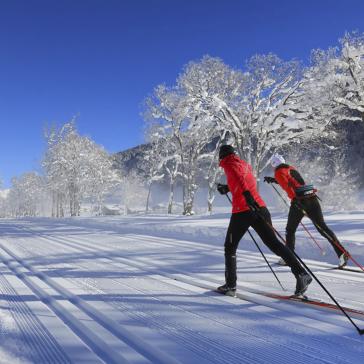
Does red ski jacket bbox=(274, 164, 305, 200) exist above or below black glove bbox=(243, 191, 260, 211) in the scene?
above

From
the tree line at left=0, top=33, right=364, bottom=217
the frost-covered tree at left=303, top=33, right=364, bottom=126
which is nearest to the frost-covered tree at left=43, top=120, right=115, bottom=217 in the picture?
the tree line at left=0, top=33, right=364, bottom=217

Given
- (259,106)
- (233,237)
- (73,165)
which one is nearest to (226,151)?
(233,237)

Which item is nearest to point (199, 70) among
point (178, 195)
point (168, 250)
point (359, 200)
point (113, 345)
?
point (168, 250)

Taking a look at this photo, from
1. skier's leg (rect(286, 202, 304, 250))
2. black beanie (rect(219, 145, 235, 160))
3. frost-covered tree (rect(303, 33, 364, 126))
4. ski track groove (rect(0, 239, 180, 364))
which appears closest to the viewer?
ski track groove (rect(0, 239, 180, 364))

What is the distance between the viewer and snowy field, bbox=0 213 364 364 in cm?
294

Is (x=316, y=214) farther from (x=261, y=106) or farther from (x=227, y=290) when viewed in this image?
(x=261, y=106)

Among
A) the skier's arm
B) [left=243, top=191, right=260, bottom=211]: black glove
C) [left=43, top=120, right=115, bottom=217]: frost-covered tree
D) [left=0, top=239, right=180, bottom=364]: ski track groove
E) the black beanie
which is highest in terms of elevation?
[left=43, top=120, right=115, bottom=217]: frost-covered tree

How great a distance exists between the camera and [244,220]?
15.1 feet

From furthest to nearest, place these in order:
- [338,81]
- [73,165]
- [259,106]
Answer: [73,165] → [259,106] → [338,81]

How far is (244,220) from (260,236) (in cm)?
27

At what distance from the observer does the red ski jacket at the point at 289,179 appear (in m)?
6.18

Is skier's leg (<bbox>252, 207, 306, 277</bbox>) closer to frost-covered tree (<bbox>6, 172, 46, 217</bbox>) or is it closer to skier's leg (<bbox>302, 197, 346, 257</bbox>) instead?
skier's leg (<bbox>302, 197, 346, 257</bbox>)

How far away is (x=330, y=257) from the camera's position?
757 cm

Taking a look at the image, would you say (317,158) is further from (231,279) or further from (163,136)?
(231,279)
